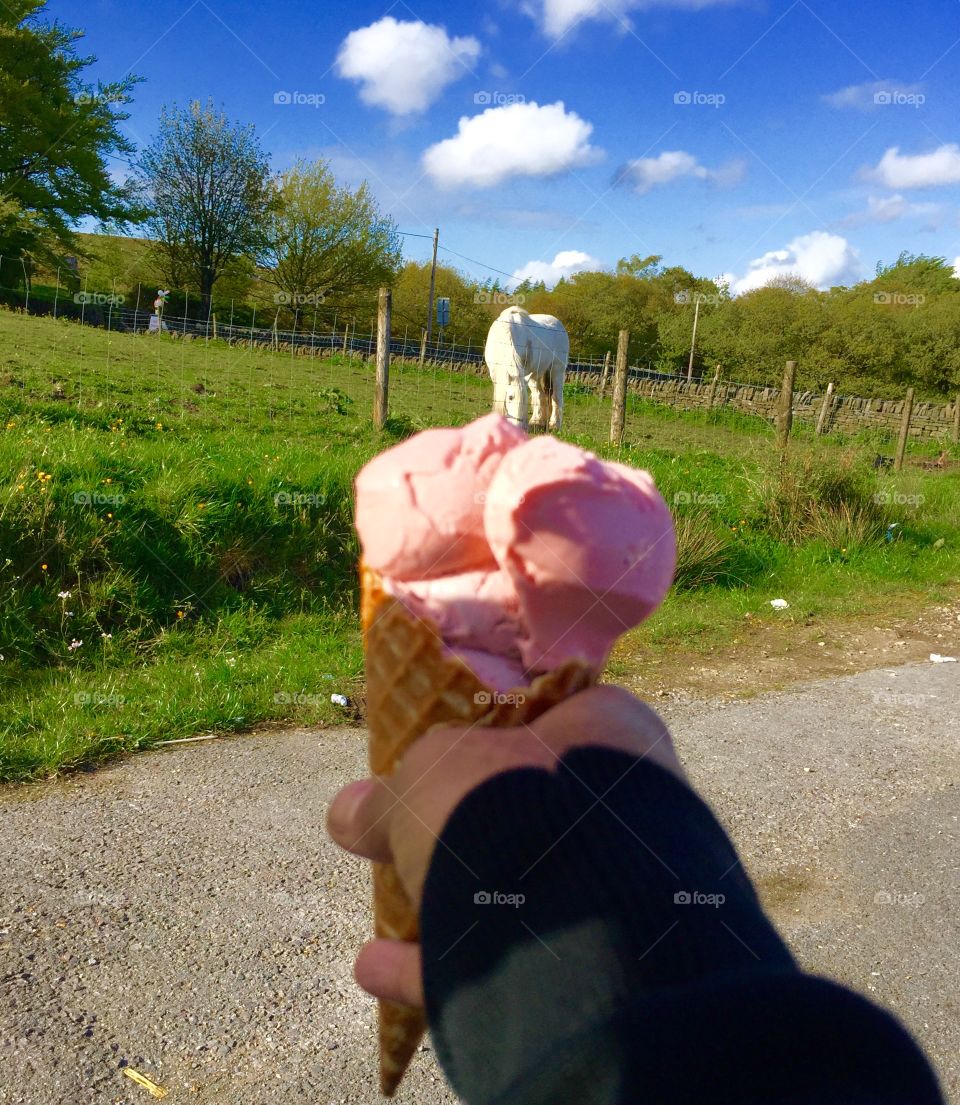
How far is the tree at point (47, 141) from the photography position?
29688mm

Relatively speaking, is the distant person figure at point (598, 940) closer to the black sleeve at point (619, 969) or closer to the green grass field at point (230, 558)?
the black sleeve at point (619, 969)

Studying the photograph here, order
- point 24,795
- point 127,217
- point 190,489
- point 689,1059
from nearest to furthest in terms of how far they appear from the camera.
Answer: point 689,1059
point 24,795
point 190,489
point 127,217

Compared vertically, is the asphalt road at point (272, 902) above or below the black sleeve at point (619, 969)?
below

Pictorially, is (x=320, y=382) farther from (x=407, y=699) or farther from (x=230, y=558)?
(x=407, y=699)

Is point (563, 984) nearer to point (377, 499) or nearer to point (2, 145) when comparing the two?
point (377, 499)

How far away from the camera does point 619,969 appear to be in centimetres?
60

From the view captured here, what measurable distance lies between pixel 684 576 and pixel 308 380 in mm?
11788

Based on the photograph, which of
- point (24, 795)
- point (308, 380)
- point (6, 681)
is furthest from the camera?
point (308, 380)

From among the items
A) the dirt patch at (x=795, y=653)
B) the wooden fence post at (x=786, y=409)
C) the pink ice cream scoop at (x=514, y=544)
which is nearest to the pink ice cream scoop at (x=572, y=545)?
the pink ice cream scoop at (x=514, y=544)

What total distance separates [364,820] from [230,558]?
6.12 metres

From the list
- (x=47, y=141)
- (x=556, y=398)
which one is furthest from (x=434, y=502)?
(x=47, y=141)

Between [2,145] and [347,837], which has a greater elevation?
[2,145]

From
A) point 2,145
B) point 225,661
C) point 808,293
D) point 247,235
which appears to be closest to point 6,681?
point 225,661

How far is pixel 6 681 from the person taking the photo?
205 inches
